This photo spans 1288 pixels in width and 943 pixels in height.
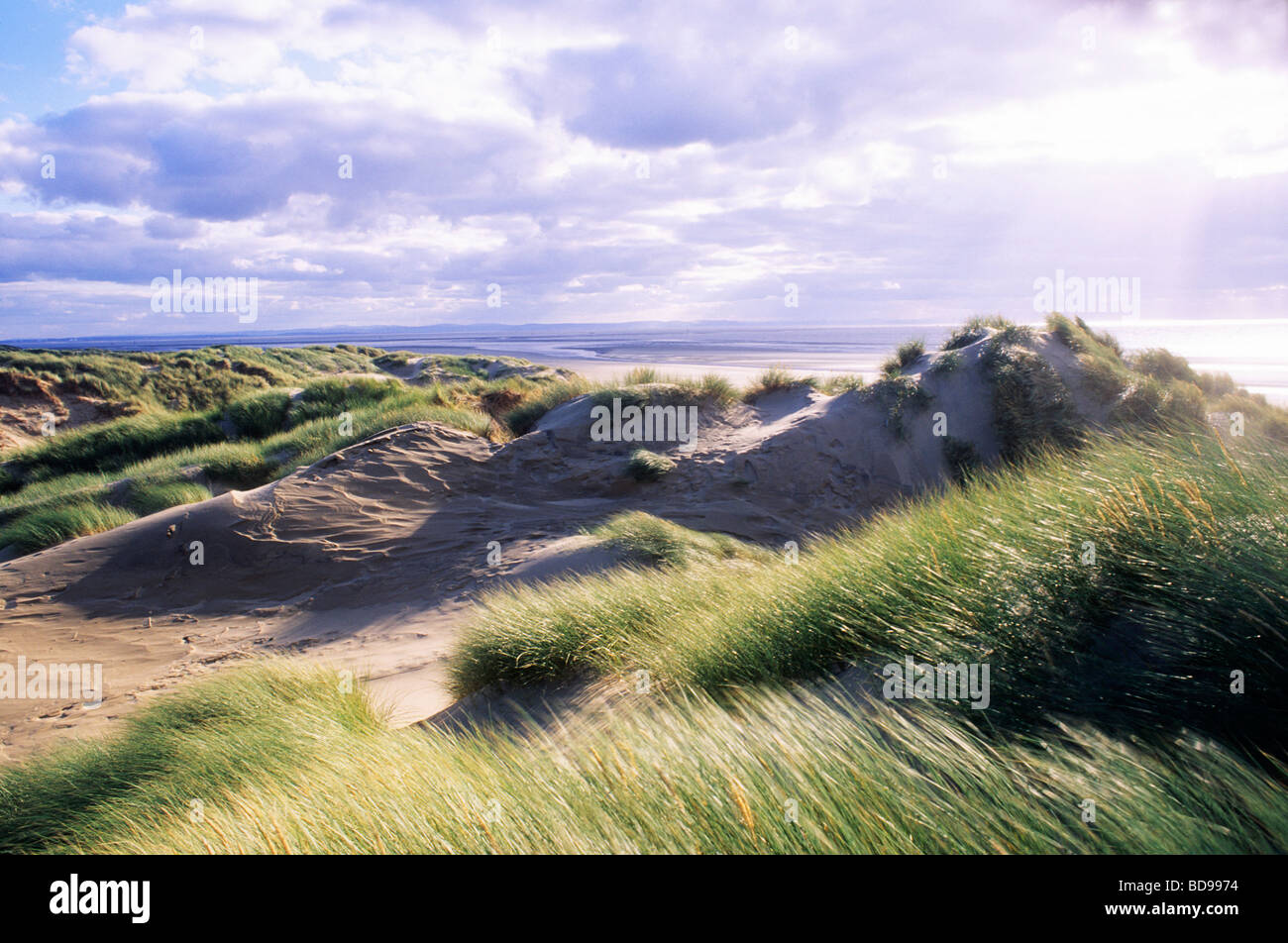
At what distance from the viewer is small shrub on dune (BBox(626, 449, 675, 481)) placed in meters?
11.9

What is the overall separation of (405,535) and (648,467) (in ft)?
13.6

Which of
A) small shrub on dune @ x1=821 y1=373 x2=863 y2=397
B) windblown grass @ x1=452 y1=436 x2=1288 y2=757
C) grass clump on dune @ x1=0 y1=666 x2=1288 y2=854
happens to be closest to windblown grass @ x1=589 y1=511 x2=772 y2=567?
windblown grass @ x1=452 y1=436 x2=1288 y2=757

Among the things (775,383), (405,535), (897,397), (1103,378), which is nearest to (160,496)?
(405,535)

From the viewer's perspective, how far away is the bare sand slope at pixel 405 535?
7.65 m

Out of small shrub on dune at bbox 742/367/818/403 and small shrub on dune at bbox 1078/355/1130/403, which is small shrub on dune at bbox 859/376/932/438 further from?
small shrub on dune at bbox 1078/355/1130/403

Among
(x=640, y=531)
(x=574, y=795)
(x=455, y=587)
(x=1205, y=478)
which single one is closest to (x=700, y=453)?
(x=640, y=531)

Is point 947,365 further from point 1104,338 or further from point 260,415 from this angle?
point 260,415

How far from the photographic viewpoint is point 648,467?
39.0 ft

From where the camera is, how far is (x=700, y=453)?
1238 centimetres
